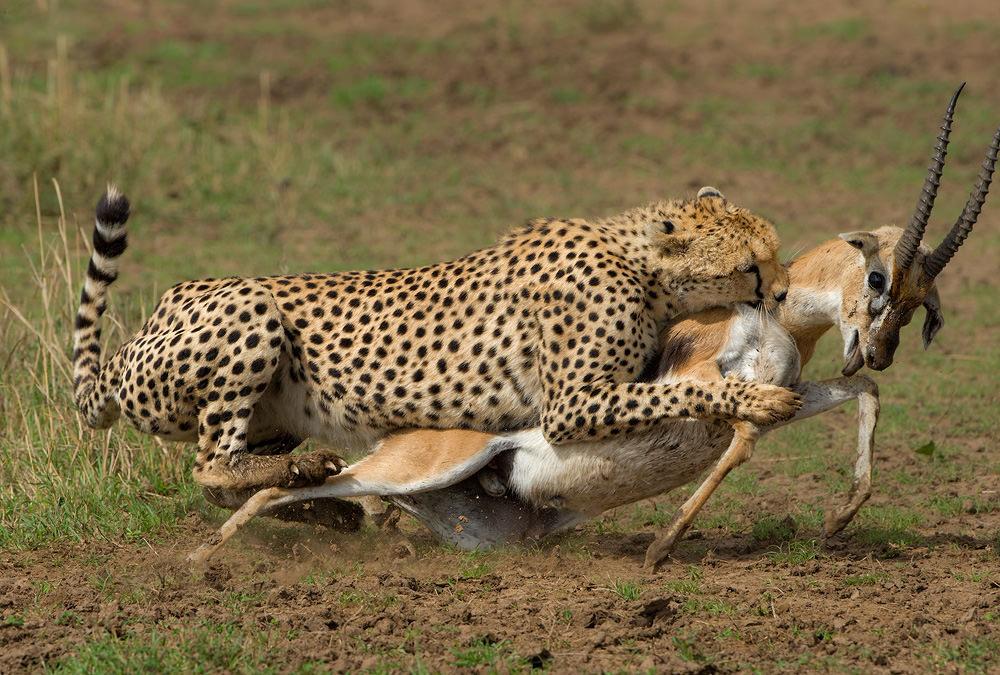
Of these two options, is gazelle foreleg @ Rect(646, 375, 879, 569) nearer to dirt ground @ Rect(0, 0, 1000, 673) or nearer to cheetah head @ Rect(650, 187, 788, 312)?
dirt ground @ Rect(0, 0, 1000, 673)

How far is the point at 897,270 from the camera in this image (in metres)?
5.70

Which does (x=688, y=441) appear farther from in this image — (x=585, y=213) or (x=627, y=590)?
(x=585, y=213)

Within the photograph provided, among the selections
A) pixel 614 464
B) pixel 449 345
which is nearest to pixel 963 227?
pixel 614 464

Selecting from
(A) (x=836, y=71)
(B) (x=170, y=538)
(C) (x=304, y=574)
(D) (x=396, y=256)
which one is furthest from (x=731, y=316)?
(A) (x=836, y=71)

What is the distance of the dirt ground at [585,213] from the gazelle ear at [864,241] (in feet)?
3.95

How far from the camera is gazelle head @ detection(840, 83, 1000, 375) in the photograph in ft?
18.5

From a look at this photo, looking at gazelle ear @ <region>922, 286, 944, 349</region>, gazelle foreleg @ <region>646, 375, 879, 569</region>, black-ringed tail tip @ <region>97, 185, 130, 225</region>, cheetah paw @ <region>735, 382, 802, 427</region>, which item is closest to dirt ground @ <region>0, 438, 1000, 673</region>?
gazelle foreleg @ <region>646, 375, 879, 569</region>

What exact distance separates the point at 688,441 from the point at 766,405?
441 mm

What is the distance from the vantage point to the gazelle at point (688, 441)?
225 inches

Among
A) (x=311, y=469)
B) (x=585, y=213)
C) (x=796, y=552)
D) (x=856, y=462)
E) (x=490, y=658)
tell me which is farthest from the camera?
(x=585, y=213)

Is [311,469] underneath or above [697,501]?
above

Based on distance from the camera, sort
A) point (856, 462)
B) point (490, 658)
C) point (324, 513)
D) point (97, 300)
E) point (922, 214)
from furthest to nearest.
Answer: point (97, 300)
point (324, 513)
point (856, 462)
point (922, 214)
point (490, 658)

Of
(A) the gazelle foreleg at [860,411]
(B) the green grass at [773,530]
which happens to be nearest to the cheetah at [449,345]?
(A) the gazelle foreleg at [860,411]

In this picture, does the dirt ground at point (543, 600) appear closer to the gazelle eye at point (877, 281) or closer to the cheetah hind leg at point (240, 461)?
the cheetah hind leg at point (240, 461)
